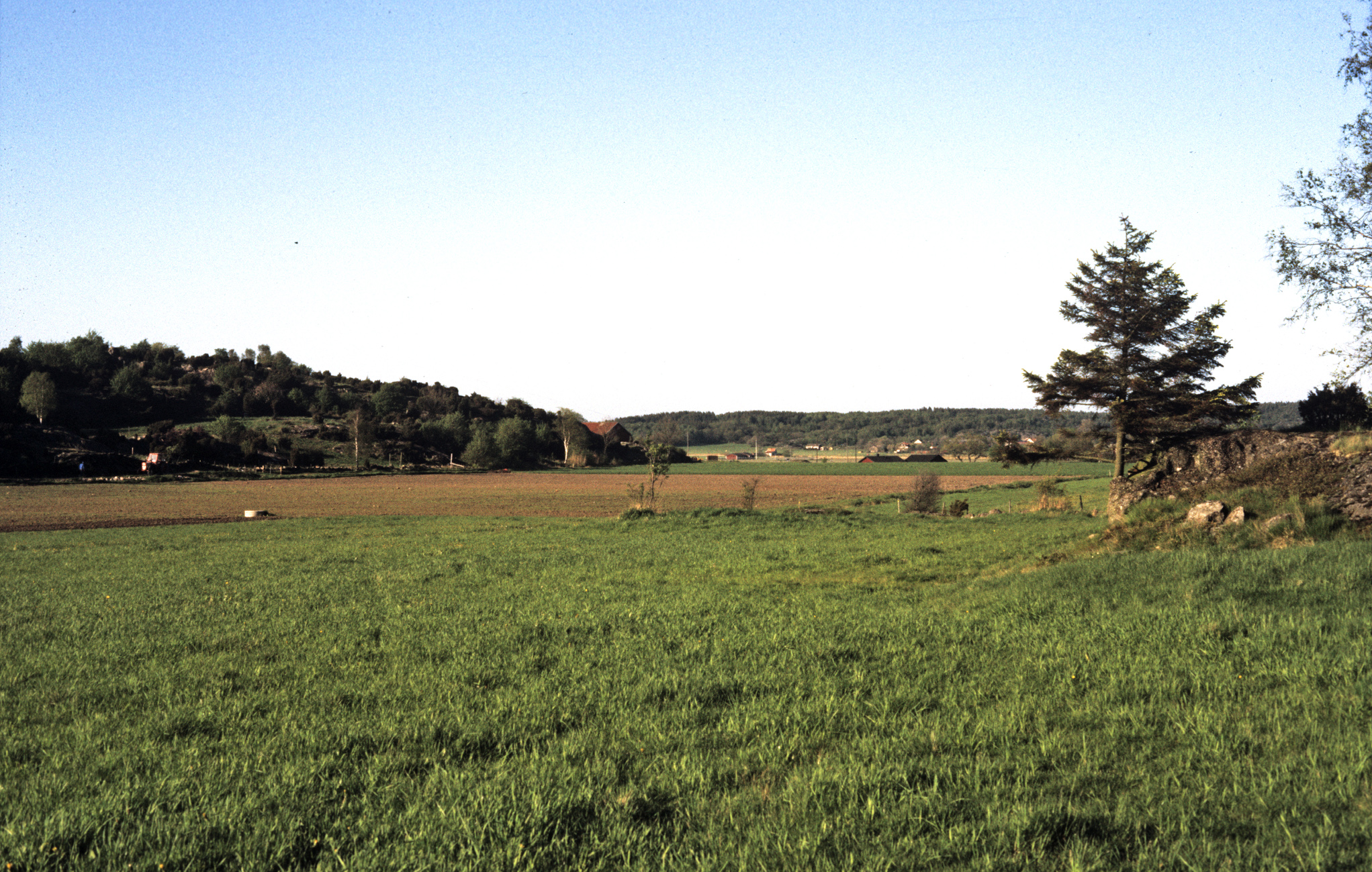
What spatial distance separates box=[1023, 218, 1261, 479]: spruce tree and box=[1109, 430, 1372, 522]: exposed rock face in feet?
31.6

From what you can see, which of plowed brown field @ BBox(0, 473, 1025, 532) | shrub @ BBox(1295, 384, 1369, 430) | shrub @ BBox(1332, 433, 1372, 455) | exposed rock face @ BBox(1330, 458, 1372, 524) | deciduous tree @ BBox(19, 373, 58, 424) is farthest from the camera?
deciduous tree @ BBox(19, 373, 58, 424)

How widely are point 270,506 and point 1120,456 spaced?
5671cm

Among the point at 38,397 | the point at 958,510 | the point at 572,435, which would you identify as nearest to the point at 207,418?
the point at 38,397

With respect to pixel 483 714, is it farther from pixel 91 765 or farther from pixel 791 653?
pixel 791 653

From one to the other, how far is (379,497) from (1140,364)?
6348cm

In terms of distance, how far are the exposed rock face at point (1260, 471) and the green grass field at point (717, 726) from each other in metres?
3.64

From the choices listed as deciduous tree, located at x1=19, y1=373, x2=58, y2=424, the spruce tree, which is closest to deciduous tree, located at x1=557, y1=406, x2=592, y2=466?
deciduous tree, located at x1=19, y1=373, x2=58, y2=424

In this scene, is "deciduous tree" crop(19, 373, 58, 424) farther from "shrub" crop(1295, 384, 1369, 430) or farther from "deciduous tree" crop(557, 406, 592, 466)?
"shrub" crop(1295, 384, 1369, 430)

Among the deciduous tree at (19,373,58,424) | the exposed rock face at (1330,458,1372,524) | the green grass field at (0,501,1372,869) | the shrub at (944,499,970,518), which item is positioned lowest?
the shrub at (944,499,970,518)

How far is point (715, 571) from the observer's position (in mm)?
19047

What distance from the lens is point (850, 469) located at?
506 feet

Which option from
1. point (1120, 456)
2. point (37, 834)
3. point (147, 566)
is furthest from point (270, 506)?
point (37, 834)

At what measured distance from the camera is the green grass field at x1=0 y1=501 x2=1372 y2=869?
4.85 meters

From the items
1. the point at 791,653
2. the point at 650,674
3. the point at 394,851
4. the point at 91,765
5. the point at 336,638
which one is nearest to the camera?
the point at 394,851
